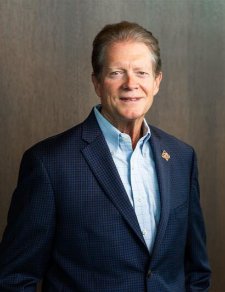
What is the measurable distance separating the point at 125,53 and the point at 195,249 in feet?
2.20

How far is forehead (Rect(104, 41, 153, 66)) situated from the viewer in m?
1.55

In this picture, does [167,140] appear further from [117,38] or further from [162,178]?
[117,38]

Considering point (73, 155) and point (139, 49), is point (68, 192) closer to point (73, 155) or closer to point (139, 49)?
point (73, 155)

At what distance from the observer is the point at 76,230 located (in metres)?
1.50

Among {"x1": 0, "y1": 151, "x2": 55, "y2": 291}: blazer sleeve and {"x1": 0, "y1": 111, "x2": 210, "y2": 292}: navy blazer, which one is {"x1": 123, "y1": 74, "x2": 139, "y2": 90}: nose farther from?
{"x1": 0, "y1": 151, "x2": 55, "y2": 291}: blazer sleeve

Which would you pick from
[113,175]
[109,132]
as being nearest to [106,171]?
[113,175]

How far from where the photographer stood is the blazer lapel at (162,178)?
60.8 inches

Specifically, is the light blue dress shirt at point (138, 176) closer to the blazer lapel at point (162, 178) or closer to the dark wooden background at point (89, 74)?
the blazer lapel at point (162, 178)

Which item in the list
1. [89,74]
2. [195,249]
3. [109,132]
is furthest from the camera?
[89,74]

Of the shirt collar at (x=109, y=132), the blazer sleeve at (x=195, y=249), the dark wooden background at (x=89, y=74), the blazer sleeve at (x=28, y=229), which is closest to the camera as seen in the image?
the blazer sleeve at (x=28, y=229)

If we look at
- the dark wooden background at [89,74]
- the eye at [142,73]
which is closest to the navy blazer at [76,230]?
the eye at [142,73]

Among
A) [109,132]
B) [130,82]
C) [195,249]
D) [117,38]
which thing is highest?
[117,38]

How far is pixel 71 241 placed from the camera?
150 centimetres

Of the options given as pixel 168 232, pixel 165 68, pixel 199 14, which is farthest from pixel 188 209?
pixel 199 14
